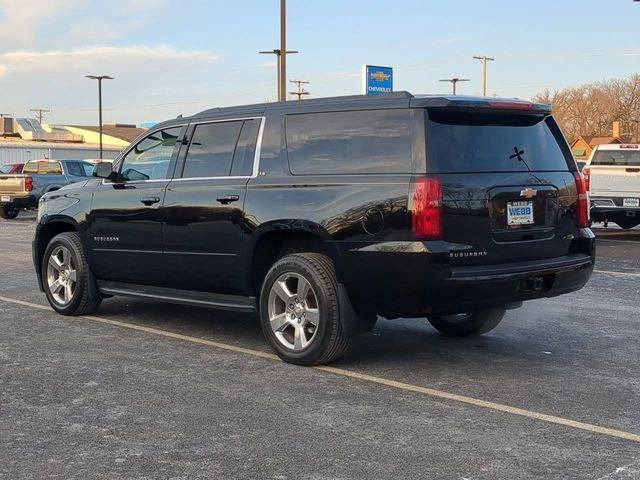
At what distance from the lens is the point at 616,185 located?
1611 cm

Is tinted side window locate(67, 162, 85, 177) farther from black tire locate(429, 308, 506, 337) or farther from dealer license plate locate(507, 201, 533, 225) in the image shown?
dealer license plate locate(507, 201, 533, 225)

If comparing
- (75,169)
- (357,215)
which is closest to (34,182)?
(75,169)

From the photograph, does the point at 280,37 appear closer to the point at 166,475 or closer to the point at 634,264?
the point at 634,264

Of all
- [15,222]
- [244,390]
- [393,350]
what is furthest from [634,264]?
[15,222]

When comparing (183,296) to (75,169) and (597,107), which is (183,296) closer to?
(75,169)

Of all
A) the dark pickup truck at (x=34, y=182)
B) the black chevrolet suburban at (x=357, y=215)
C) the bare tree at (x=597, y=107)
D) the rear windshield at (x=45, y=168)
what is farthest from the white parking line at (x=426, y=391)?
the bare tree at (x=597, y=107)

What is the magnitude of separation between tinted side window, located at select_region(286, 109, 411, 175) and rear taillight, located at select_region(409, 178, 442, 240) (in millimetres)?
205

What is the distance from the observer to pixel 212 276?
6625 millimetres

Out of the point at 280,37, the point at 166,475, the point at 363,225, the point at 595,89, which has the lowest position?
the point at 166,475

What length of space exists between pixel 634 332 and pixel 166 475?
15.4 feet

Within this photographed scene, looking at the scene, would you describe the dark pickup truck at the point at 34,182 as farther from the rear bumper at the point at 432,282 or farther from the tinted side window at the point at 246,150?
the rear bumper at the point at 432,282

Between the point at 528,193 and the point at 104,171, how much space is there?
146 inches

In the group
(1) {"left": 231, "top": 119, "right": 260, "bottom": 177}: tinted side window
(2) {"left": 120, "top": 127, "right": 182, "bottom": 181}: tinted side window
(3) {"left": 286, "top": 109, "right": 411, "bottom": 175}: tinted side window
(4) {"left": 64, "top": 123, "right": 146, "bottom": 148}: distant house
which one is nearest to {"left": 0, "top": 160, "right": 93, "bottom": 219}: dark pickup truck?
(2) {"left": 120, "top": 127, "right": 182, "bottom": 181}: tinted side window

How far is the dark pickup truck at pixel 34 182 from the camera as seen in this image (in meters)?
24.2
